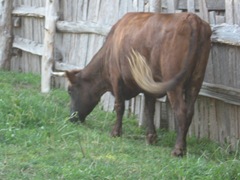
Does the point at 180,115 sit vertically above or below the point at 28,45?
below

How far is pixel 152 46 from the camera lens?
27.4ft

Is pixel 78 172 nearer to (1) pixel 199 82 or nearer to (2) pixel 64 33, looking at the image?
(1) pixel 199 82

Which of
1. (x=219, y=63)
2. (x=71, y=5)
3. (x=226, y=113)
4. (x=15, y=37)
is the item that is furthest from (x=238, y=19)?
(x=15, y=37)

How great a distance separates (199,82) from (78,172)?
215cm

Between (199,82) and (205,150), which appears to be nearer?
(199,82)

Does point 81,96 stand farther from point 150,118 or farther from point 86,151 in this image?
point 86,151

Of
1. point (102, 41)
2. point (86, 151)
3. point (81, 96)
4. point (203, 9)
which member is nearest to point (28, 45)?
point (102, 41)

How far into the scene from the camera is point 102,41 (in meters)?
11.1

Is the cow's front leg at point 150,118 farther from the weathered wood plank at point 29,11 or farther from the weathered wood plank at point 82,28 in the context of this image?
the weathered wood plank at point 29,11

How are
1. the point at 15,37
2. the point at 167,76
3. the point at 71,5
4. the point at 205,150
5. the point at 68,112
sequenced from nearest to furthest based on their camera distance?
the point at 167,76 → the point at 205,150 → the point at 68,112 → the point at 71,5 → the point at 15,37

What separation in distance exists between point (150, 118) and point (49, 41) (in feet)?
11.6

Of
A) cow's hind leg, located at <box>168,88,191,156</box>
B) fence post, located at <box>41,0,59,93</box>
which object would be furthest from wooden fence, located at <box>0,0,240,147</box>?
cow's hind leg, located at <box>168,88,191,156</box>

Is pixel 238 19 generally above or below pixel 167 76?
above

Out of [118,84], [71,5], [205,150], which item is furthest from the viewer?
[71,5]
